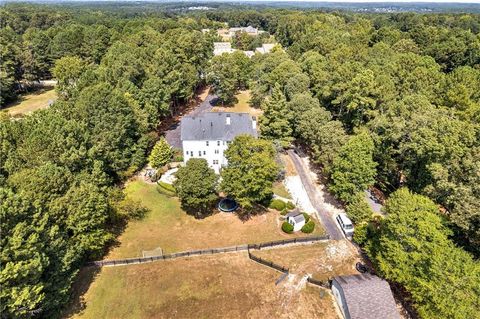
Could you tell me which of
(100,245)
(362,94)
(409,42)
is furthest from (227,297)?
(409,42)

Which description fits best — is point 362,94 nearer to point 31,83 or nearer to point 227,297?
point 227,297

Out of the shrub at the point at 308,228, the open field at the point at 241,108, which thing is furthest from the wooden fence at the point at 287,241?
the open field at the point at 241,108

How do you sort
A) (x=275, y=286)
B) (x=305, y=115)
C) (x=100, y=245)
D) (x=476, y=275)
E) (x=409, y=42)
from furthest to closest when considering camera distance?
1. (x=409, y=42)
2. (x=305, y=115)
3. (x=100, y=245)
4. (x=275, y=286)
5. (x=476, y=275)

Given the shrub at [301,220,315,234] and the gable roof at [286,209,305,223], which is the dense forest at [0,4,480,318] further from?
the gable roof at [286,209,305,223]

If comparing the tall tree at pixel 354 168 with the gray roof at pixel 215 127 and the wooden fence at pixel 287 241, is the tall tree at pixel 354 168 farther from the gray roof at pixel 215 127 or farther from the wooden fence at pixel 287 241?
the gray roof at pixel 215 127

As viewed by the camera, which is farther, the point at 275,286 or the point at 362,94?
the point at 362,94

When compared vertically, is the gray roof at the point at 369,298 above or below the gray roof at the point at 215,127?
below

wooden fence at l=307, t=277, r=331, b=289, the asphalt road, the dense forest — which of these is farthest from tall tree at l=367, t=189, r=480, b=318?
the asphalt road
